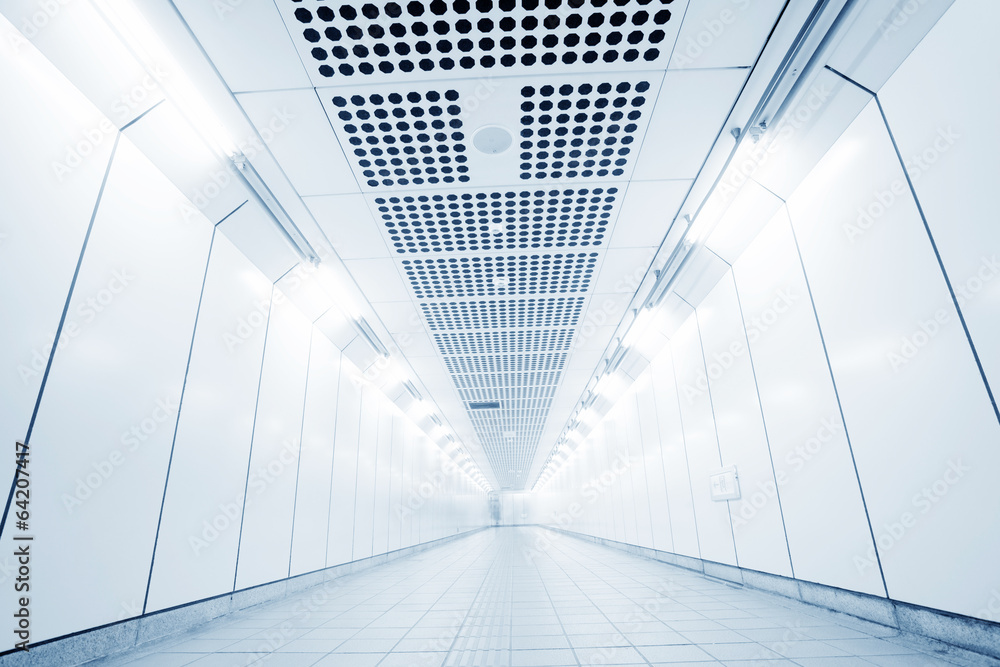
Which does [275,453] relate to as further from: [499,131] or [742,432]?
[742,432]

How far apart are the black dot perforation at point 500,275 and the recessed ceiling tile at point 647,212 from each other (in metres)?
0.37

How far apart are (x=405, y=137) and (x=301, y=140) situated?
70cm

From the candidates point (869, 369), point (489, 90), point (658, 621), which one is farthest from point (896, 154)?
point (658, 621)

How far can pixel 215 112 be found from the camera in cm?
284

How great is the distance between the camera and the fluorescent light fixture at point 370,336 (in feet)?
19.0

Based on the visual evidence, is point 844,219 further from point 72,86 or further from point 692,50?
point 72,86

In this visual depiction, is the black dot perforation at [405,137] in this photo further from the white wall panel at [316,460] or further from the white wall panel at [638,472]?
the white wall panel at [638,472]

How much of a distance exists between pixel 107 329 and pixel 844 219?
4461 mm

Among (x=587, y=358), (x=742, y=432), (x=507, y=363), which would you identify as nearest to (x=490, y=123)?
(x=742, y=432)

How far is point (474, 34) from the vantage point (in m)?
2.32

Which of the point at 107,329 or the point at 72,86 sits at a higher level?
the point at 72,86

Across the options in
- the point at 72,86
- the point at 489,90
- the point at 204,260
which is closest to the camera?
the point at 72,86

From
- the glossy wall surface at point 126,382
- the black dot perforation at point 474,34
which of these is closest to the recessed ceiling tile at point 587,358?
the glossy wall surface at point 126,382

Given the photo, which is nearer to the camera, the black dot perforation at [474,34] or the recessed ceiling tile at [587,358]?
the black dot perforation at [474,34]
